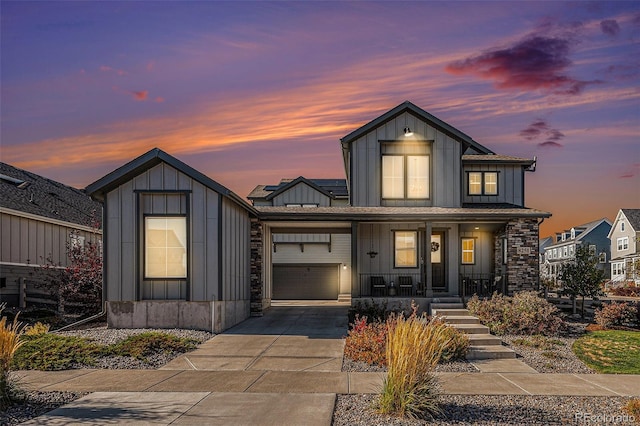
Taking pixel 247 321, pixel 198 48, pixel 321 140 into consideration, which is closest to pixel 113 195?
pixel 198 48

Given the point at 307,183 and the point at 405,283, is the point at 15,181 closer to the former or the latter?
the point at 307,183

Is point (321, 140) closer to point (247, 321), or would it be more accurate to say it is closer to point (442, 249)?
point (442, 249)

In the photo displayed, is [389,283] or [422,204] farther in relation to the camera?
[422,204]

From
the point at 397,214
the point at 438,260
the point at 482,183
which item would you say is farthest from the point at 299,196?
the point at 397,214

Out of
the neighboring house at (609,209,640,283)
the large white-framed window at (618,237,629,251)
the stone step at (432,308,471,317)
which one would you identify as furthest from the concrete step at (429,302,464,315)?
the large white-framed window at (618,237,629,251)

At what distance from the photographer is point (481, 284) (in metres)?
20.6

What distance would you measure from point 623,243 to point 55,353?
57.0 meters

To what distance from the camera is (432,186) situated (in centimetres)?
2097

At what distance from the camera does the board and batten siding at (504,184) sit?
71.8 feet

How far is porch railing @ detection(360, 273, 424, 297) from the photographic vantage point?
20.6 meters

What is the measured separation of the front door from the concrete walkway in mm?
8187

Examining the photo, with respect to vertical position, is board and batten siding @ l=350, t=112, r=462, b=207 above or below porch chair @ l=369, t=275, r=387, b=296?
above

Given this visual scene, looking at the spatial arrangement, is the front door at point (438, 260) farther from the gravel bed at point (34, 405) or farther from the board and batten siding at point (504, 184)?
the gravel bed at point (34, 405)

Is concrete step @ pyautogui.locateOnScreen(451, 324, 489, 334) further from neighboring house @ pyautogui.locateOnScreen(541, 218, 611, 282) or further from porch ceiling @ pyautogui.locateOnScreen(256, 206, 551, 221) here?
neighboring house @ pyautogui.locateOnScreen(541, 218, 611, 282)
